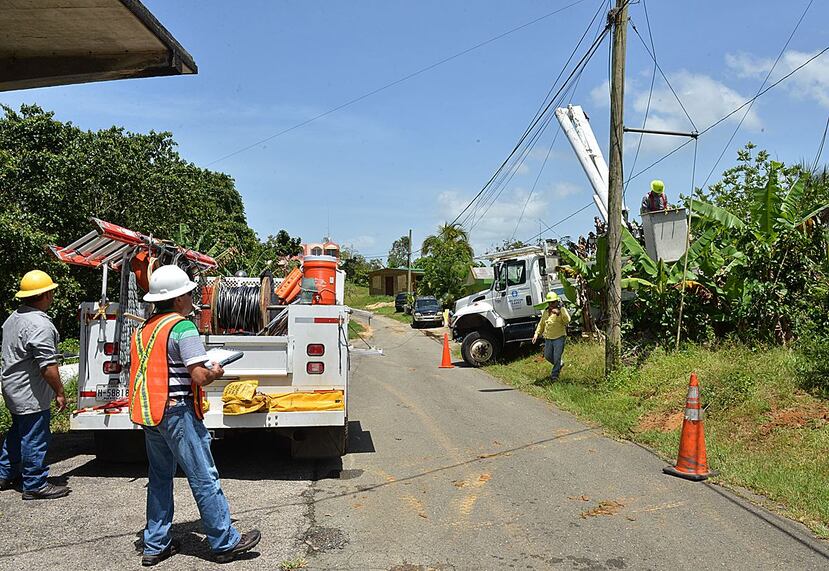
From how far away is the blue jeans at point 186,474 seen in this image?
471cm

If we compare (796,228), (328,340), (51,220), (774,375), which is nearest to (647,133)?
(796,228)

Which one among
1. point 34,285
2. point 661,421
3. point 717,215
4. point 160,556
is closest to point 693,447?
→ point 661,421

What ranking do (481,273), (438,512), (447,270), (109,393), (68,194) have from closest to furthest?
(438,512)
(109,393)
(68,194)
(481,273)
(447,270)

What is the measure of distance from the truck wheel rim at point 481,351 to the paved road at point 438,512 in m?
9.00

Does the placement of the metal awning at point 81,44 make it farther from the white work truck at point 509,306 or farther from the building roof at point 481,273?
the building roof at point 481,273

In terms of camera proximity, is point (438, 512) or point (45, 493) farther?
point (45, 493)

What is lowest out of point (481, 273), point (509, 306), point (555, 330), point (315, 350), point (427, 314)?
point (427, 314)

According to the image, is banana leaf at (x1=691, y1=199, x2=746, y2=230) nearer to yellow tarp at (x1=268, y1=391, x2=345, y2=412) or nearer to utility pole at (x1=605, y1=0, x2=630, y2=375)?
utility pole at (x1=605, y1=0, x2=630, y2=375)

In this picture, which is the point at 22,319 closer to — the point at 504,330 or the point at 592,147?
the point at 504,330

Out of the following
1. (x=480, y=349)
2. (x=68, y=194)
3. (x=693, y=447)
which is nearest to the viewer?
(x=693, y=447)

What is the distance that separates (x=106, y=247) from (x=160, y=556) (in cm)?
359

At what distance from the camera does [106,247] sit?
722 cm

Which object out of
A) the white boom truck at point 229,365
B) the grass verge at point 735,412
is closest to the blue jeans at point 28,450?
the white boom truck at point 229,365

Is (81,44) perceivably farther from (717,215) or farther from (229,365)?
(717,215)
